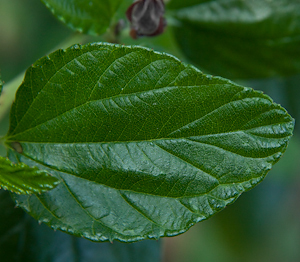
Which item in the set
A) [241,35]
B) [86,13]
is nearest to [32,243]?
[86,13]

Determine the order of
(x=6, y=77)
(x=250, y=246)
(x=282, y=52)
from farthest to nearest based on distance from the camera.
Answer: (x=250, y=246)
(x=6, y=77)
(x=282, y=52)

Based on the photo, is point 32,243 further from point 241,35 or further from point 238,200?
point 238,200

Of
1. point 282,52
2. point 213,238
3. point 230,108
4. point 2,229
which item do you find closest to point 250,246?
point 213,238

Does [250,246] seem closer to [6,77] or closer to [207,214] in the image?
[6,77]

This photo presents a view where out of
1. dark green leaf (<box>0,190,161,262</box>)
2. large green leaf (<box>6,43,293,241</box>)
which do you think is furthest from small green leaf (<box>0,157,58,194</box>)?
dark green leaf (<box>0,190,161,262</box>)

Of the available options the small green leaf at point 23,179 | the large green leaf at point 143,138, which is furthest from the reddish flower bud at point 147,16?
the small green leaf at point 23,179

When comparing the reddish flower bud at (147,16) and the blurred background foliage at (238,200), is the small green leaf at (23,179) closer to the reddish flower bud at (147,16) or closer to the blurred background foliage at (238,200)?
the reddish flower bud at (147,16)
